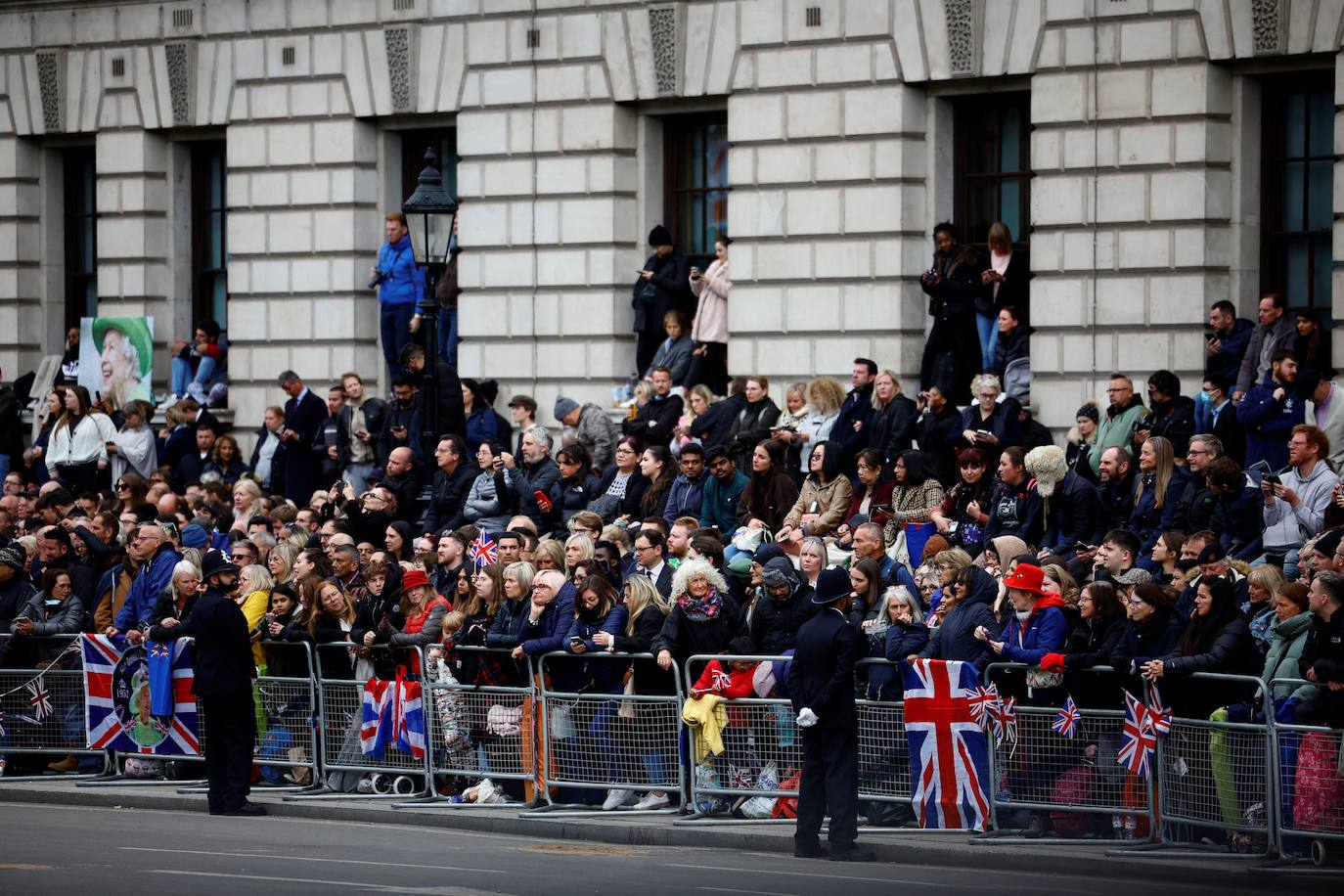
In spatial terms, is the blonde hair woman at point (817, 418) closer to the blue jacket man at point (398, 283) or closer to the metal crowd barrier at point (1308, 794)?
the blue jacket man at point (398, 283)

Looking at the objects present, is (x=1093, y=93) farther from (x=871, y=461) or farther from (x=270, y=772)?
(x=270, y=772)

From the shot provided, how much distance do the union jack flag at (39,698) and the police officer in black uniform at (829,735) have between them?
25.8ft

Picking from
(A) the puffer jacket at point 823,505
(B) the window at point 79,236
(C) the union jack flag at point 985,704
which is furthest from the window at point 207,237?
(C) the union jack flag at point 985,704

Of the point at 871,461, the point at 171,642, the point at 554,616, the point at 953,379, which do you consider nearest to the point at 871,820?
the point at 554,616

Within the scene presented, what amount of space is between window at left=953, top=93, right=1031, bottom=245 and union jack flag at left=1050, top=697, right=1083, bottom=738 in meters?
10.0

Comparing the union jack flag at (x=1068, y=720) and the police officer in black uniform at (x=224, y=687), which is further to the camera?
the police officer in black uniform at (x=224, y=687)

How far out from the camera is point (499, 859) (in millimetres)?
15766

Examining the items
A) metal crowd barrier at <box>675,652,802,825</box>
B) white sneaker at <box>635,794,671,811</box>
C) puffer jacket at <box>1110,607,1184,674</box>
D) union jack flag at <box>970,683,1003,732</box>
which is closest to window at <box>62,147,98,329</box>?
white sneaker at <box>635,794,671,811</box>

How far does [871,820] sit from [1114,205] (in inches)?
349

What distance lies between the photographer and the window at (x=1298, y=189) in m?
22.9

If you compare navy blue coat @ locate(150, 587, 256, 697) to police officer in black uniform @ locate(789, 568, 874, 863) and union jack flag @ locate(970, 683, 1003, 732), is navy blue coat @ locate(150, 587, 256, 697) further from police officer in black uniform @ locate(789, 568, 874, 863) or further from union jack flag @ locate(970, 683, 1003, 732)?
union jack flag @ locate(970, 683, 1003, 732)

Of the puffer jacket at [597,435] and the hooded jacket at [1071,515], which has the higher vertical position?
the puffer jacket at [597,435]

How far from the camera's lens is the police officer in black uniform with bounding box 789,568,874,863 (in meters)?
15.6

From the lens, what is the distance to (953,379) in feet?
79.1
